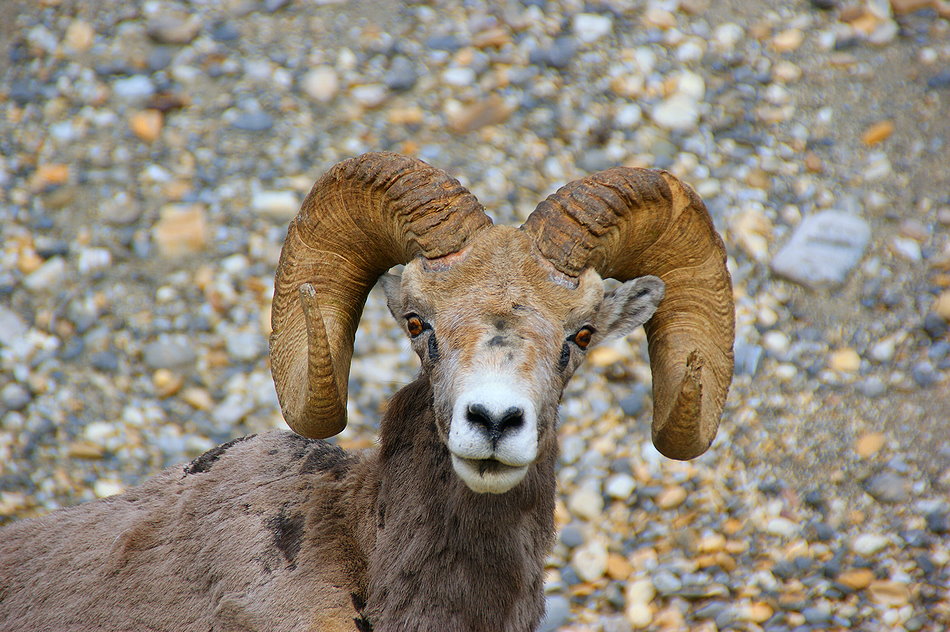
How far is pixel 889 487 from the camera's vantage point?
23.8 ft

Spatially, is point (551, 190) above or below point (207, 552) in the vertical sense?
below

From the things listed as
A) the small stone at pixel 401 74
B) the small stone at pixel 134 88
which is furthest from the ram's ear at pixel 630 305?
the small stone at pixel 134 88

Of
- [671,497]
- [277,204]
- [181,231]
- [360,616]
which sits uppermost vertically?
[360,616]

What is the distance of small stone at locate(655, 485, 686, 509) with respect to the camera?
7.47 m

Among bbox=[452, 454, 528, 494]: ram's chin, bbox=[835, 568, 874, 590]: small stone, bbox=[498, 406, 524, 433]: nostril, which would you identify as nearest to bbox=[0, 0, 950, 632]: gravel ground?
bbox=[835, 568, 874, 590]: small stone

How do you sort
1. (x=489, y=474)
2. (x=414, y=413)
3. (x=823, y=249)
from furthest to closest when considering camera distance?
(x=823, y=249), (x=414, y=413), (x=489, y=474)

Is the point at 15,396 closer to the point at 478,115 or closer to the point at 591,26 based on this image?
the point at 478,115

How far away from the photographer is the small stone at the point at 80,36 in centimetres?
1060

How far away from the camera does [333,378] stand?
441 centimetres

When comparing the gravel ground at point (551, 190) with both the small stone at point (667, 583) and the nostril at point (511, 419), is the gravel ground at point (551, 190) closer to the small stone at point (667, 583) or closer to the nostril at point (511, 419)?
the small stone at point (667, 583)

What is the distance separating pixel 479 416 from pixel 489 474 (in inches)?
12.8

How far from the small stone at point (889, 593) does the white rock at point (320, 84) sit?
7.10 m

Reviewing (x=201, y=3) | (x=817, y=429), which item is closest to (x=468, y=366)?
(x=817, y=429)

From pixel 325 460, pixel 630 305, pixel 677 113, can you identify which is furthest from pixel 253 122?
pixel 630 305
